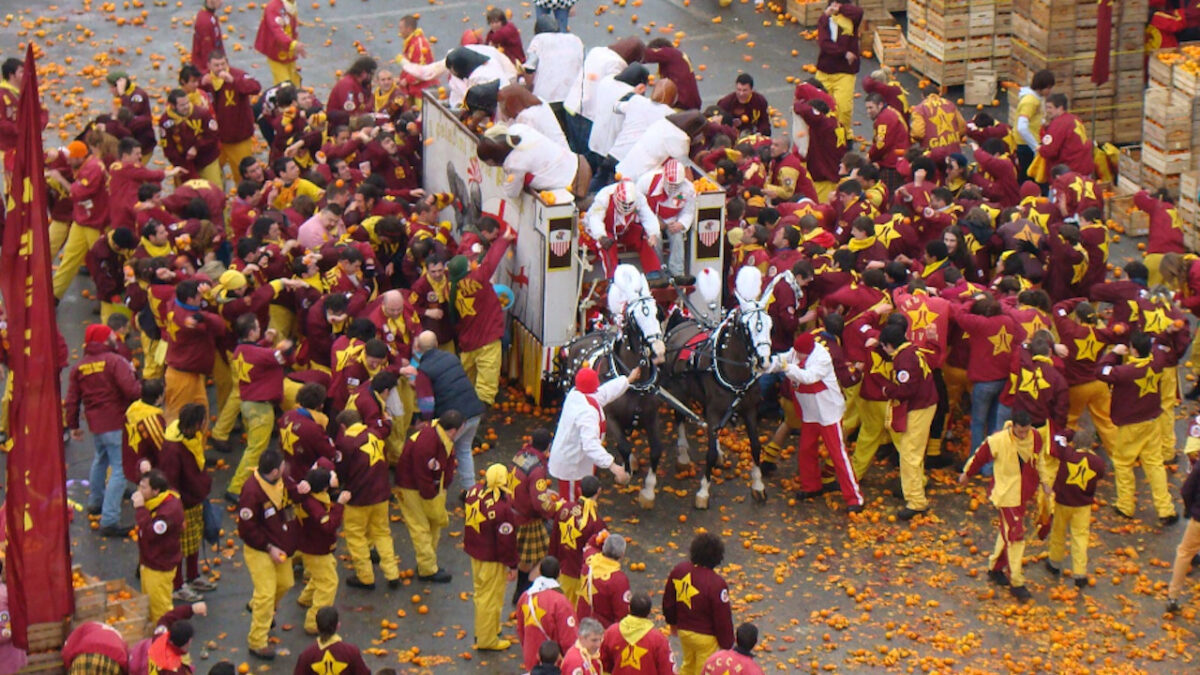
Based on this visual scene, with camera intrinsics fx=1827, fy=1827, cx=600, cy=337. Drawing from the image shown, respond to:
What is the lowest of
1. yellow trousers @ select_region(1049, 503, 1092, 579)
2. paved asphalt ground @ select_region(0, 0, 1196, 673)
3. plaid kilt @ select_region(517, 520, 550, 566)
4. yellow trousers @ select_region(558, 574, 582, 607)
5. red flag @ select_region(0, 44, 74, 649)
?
paved asphalt ground @ select_region(0, 0, 1196, 673)

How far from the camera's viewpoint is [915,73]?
988 inches

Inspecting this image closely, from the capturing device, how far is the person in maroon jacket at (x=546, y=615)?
12.6 metres

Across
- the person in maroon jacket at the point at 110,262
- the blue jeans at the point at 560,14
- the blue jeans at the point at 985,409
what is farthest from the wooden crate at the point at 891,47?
the person in maroon jacket at the point at 110,262

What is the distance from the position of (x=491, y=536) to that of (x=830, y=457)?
386cm

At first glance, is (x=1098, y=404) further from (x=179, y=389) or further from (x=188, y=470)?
(x=179, y=389)

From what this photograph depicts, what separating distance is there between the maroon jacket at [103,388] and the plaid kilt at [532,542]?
11.9 ft

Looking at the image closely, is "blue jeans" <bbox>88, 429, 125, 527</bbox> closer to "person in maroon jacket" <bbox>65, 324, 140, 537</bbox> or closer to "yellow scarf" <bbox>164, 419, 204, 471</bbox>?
"person in maroon jacket" <bbox>65, 324, 140, 537</bbox>

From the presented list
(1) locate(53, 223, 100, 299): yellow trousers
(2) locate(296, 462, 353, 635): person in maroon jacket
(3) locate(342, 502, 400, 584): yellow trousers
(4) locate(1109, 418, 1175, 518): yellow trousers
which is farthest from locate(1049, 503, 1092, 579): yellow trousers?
(1) locate(53, 223, 100, 299): yellow trousers

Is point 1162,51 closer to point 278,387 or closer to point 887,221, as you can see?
point 887,221

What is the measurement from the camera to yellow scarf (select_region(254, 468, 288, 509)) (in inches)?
538

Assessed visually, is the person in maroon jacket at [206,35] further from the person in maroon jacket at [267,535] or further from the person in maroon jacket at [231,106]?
the person in maroon jacket at [267,535]

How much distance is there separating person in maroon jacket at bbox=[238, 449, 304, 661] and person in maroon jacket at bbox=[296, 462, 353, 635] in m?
0.08

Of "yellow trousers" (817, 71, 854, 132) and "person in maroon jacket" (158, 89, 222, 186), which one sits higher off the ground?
"person in maroon jacket" (158, 89, 222, 186)

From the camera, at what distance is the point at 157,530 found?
1366cm
